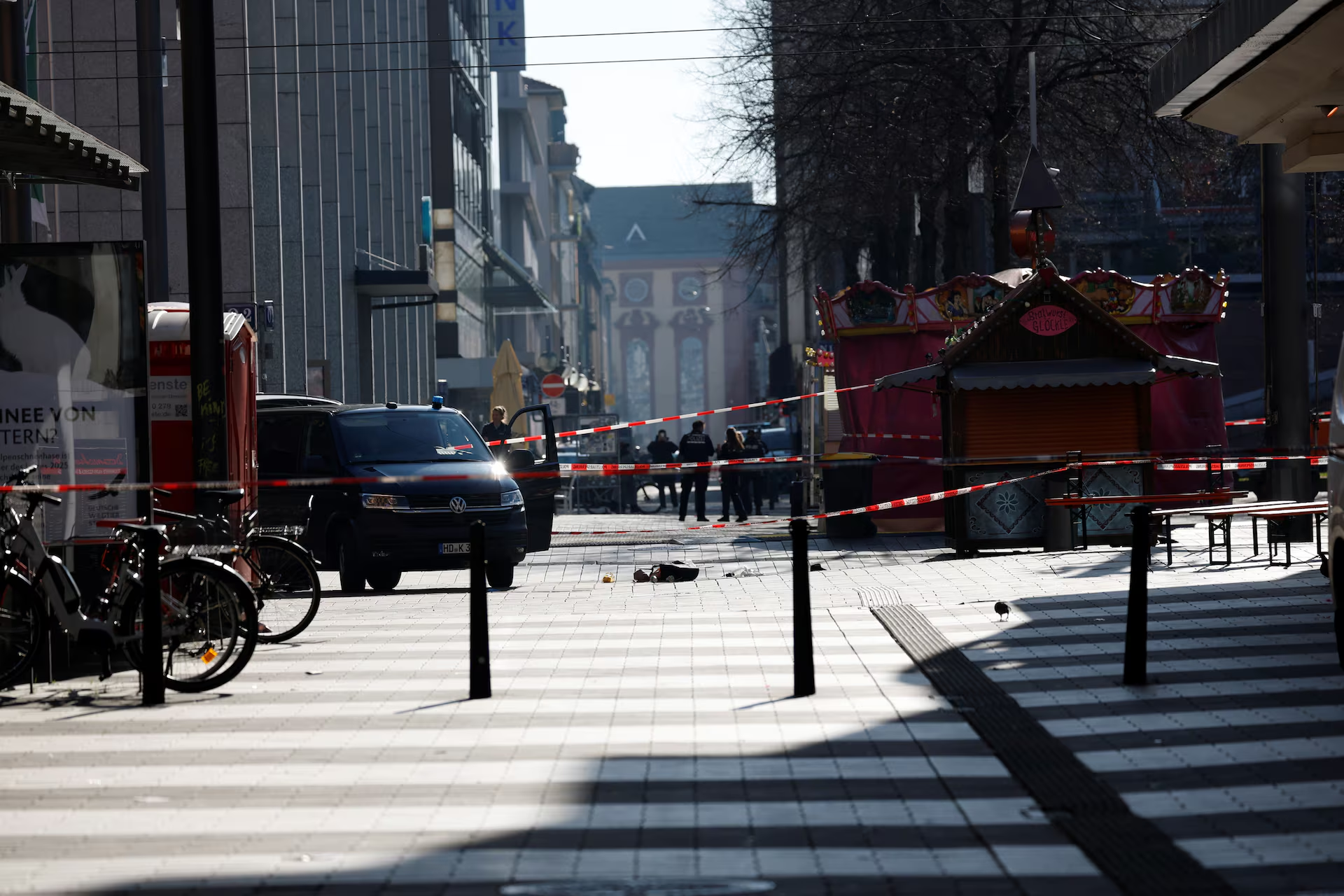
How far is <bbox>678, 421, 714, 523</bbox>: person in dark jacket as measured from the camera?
31828 mm

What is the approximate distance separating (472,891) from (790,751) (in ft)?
8.27

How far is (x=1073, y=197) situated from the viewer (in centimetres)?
3459

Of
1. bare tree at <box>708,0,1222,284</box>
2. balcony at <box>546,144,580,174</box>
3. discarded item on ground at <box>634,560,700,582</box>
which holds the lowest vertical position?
discarded item on ground at <box>634,560,700,582</box>

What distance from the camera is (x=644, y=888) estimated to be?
5547 millimetres

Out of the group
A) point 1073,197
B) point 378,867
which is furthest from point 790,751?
point 1073,197

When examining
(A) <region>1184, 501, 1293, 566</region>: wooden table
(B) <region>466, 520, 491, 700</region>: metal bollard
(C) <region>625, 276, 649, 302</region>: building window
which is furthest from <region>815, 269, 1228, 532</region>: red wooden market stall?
(C) <region>625, 276, 649, 302</region>: building window

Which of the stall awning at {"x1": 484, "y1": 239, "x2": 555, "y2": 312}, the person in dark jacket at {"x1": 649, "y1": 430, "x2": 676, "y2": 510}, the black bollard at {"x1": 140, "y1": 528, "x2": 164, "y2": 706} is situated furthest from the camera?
the stall awning at {"x1": 484, "y1": 239, "x2": 555, "y2": 312}

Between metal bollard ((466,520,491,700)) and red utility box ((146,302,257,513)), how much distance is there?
12.1 feet

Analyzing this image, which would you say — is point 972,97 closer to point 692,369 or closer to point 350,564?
point 350,564

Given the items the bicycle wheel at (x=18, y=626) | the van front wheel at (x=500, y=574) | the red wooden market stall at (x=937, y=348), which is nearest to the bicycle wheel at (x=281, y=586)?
the bicycle wheel at (x=18, y=626)

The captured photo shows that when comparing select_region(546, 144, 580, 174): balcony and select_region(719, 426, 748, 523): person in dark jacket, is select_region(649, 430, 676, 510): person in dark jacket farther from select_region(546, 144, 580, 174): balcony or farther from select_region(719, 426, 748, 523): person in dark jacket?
select_region(546, 144, 580, 174): balcony

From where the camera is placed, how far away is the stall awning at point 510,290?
246 ft

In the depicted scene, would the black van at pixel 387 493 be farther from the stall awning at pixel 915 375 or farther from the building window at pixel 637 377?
the building window at pixel 637 377

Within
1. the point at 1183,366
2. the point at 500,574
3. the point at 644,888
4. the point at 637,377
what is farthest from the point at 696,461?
the point at 637,377
